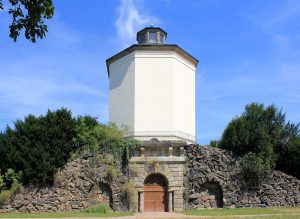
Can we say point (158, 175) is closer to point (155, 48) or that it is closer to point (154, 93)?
point (154, 93)

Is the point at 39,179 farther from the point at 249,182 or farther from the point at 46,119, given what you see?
the point at 249,182

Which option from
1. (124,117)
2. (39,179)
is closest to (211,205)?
(124,117)

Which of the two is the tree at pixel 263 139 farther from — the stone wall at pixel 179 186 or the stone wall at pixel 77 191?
the stone wall at pixel 77 191

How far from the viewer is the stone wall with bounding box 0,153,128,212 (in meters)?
25.2

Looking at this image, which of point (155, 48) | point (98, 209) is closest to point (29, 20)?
point (98, 209)

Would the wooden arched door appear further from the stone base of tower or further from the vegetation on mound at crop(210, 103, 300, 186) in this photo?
the vegetation on mound at crop(210, 103, 300, 186)

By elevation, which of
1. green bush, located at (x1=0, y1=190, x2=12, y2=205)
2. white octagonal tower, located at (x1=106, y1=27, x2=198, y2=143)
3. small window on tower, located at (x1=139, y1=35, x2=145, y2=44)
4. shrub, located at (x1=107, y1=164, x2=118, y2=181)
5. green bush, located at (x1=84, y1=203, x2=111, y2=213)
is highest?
small window on tower, located at (x1=139, y1=35, x2=145, y2=44)

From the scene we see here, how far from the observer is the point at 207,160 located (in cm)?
2703

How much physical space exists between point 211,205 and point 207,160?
2.82 metres

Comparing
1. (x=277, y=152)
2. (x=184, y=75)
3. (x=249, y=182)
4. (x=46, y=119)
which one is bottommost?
(x=249, y=182)

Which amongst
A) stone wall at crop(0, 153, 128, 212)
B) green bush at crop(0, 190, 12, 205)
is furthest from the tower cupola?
green bush at crop(0, 190, 12, 205)

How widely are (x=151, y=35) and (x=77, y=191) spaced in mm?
13555

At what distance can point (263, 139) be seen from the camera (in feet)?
89.9

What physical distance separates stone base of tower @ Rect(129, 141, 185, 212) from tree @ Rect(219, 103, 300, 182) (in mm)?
3941
